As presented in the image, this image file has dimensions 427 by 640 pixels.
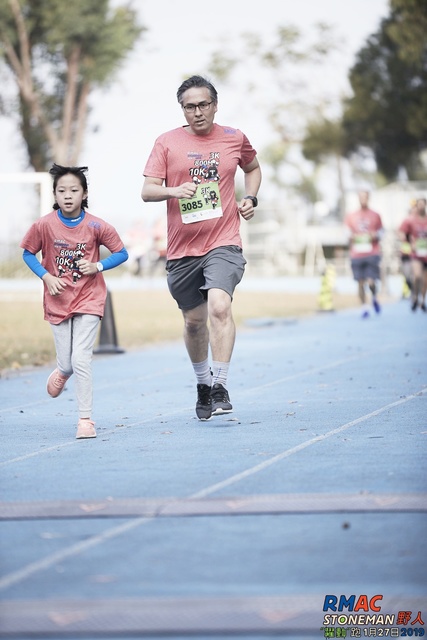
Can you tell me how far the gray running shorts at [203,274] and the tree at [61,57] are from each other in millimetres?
36586

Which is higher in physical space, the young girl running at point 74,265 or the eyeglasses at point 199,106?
the eyeglasses at point 199,106

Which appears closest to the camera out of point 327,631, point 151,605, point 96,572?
point 327,631

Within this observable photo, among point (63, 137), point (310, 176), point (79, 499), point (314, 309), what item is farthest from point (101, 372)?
point (310, 176)

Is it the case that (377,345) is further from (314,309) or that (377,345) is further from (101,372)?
A: (314,309)

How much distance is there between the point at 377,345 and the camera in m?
17.5

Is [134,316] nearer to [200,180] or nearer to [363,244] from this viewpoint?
[363,244]

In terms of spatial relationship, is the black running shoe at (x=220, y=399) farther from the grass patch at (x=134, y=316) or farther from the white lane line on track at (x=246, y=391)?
the grass patch at (x=134, y=316)

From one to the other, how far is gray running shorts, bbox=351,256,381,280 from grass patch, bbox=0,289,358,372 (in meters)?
2.06

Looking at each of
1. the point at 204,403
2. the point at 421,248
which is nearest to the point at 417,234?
the point at 421,248

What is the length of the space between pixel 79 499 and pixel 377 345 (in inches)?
451

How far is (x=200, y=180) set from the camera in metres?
9.20

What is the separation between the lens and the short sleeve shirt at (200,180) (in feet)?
30.2

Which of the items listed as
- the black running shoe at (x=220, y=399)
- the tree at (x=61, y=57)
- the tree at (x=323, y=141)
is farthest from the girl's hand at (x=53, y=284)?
the tree at (x=323, y=141)

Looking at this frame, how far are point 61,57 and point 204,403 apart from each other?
38.3 meters
